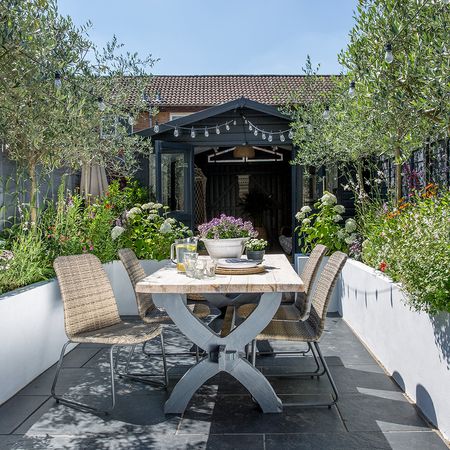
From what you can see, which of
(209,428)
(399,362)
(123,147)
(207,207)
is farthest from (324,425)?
(207,207)

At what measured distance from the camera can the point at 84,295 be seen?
11.1ft

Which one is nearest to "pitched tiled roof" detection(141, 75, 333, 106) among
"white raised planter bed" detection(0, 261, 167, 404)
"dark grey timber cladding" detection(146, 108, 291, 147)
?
"dark grey timber cladding" detection(146, 108, 291, 147)

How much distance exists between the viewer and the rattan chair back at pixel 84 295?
3.22m

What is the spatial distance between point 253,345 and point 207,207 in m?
10.9

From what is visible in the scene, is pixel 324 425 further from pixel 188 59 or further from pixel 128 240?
pixel 188 59

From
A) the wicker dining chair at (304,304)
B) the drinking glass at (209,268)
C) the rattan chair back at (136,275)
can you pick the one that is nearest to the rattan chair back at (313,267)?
the wicker dining chair at (304,304)

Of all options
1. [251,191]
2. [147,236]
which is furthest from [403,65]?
[251,191]

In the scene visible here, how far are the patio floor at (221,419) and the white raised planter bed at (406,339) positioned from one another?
115 millimetres

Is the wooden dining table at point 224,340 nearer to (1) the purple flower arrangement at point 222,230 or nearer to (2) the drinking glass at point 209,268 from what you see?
(2) the drinking glass at point 209,268

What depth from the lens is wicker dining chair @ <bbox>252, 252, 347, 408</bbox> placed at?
3.06 m

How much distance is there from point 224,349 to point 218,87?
43.4 feet

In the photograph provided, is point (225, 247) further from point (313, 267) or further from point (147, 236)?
point (147, 236)

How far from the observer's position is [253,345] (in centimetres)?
332

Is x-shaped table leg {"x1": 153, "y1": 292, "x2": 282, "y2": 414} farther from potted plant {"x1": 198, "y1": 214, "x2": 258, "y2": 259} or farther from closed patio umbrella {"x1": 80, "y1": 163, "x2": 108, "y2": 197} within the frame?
closed patio umbrella {"x1": 80, "y1": 163, "x2": 108, "y2": 197}
